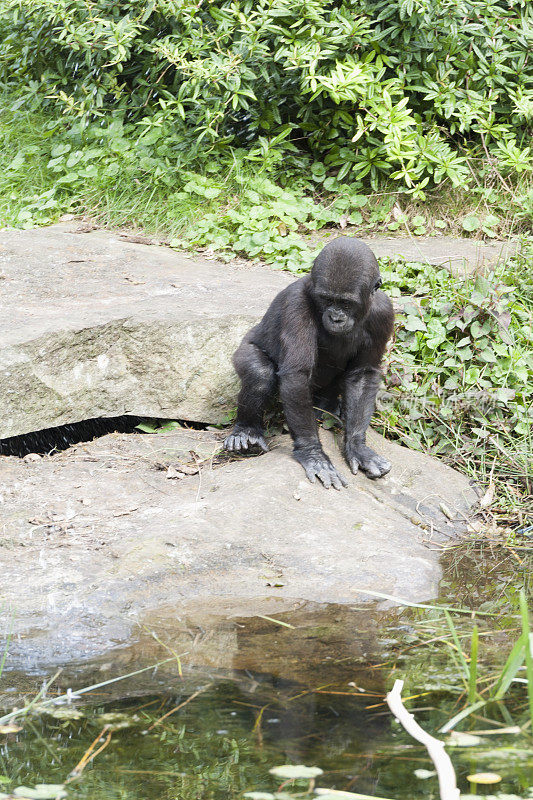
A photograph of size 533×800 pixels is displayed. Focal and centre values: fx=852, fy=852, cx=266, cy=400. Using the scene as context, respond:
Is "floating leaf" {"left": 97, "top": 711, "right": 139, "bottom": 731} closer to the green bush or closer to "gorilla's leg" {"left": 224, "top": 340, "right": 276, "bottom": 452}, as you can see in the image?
"gorilla's leg" {"left": 224, "top": 340, "right": 276, "bottom": 452}

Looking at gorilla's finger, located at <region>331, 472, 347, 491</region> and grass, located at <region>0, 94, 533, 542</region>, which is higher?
grass, located at <region>0, 94, 533, 542</region>

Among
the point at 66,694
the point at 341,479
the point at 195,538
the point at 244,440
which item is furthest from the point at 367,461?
the point at 66,694

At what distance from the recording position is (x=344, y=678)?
124 inches

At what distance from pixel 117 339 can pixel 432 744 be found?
3699 mm

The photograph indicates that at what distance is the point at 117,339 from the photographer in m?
5.65

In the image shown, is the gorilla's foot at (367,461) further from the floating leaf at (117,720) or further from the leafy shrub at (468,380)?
the floating leaf at (117,720)

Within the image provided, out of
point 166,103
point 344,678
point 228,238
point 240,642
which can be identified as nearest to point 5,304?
point 228,238

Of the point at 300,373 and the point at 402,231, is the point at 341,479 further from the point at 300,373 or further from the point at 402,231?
the point at 402,231

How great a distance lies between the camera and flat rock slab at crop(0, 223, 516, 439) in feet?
17.7

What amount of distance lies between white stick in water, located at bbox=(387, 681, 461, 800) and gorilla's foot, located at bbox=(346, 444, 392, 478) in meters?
2.07

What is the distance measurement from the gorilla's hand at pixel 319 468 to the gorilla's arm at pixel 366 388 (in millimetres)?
250

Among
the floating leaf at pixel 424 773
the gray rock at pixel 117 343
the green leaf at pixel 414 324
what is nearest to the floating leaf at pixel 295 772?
Result: the floating leaf at pixel 424 773

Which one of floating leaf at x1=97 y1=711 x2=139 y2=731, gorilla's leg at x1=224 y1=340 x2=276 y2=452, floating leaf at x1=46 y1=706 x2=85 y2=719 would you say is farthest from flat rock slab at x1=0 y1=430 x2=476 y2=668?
floating leaf at x1=97 y1=711 x2=139 y2=731

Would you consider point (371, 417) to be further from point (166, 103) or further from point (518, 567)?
point (166, 103)
